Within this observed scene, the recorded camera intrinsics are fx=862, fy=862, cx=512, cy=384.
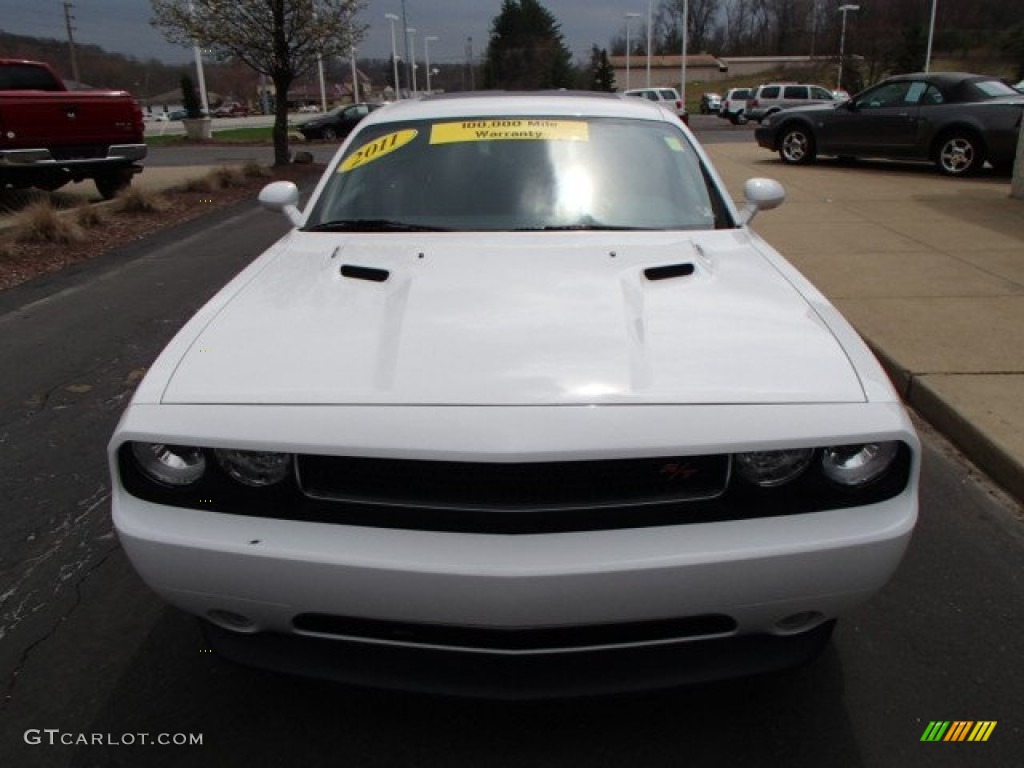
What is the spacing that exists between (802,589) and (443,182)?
2.11 m

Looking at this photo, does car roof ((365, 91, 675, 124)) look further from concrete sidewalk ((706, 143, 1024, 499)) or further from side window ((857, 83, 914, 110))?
side window ((857, 83, 914, 110))

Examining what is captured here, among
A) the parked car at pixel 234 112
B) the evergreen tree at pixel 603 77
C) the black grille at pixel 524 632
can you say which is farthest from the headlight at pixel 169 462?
the parked car at pixel 234 112

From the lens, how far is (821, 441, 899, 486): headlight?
6.60 ft

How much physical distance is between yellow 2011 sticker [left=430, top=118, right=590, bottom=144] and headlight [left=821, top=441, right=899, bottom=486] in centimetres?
192

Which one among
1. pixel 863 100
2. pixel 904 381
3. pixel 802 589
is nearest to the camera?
pixel 802 589

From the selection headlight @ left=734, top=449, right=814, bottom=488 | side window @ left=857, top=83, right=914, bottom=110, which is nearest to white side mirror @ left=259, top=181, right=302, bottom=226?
headlight @ left=734, top=449, right=814, bottom=488

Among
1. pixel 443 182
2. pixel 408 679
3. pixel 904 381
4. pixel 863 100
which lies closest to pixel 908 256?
pixel 904 381

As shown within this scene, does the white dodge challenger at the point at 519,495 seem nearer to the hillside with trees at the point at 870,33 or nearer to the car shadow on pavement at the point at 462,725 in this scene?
the car shadow on pavement at the point at 462,725

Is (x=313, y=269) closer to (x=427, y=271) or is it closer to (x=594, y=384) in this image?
(x=427, y=271)

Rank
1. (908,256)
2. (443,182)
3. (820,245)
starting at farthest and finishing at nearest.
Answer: (820,245)
(908,256)
(443,182)

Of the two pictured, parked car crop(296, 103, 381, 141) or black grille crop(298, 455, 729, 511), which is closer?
black grille crop(298, 455, 729, 511)

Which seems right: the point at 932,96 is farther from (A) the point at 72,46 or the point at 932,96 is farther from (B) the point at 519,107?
(A) the point at 72,46

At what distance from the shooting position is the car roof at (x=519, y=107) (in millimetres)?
3688

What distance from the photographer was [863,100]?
15.2 m
